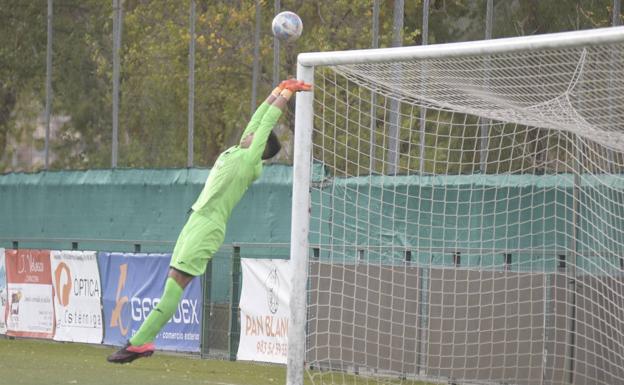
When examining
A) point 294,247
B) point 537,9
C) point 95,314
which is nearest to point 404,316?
point 294,247

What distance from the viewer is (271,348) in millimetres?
16188

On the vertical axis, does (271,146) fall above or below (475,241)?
above

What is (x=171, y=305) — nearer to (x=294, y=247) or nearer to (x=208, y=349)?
(x=294, y=247)

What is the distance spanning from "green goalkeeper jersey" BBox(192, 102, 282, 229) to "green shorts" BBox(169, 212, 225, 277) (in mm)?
64

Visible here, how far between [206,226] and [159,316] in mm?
815

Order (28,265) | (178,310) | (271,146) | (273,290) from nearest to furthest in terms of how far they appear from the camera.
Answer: (271,146)
(273,290)
(178,310)
(28,265)

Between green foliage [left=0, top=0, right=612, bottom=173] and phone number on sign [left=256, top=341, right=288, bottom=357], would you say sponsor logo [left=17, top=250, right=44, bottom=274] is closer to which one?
phone number on sign [left=256, top=341, right=288, bottom=357]

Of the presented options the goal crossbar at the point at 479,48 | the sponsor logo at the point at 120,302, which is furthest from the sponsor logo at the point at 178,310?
the goal crossbar at the point at 479,48

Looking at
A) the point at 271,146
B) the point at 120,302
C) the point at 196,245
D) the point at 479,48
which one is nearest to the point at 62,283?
the point at 120,302

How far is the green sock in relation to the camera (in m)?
10.2

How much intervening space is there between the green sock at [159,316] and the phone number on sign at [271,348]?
5.67 meters

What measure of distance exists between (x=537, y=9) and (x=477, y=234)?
11.4 metres

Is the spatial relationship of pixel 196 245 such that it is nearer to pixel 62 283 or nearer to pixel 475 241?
pixel 475 241

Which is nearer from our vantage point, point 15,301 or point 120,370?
point 120,370
